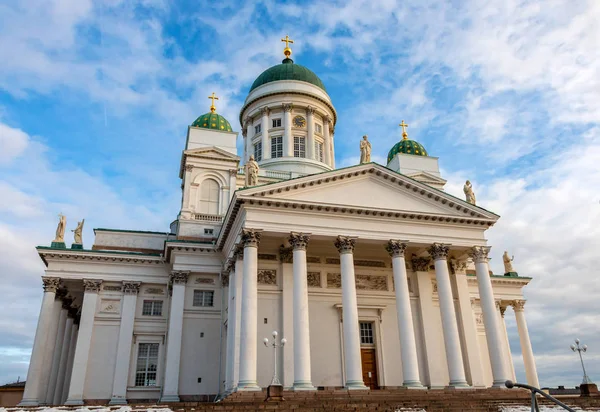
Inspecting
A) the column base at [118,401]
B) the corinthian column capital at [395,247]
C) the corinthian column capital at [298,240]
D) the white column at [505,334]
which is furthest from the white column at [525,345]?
the column base at [118,401]

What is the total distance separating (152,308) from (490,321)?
1861 centimetres

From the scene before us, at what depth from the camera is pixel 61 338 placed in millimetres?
A: 29703

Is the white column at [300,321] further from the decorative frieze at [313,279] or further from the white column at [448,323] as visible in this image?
the white column at [448,323]

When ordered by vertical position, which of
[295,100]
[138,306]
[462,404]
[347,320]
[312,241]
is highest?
[295,100]

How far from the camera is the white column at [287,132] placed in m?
36.5

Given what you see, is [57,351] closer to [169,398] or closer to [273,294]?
[169,398]

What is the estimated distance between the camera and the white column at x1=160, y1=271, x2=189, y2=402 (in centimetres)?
2488

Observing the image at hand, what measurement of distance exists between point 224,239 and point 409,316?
10490 mm

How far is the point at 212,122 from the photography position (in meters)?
33.8

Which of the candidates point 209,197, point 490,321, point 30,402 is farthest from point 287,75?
point 30,402

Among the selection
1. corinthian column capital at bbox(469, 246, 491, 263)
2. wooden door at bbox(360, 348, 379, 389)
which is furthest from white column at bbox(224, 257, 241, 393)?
corinthian column capital at bbox(469, 246, 491, 263)

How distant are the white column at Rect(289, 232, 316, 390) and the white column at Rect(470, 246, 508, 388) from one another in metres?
8.75

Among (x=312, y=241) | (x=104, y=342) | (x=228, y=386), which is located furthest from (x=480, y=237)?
(x=104, y=342)

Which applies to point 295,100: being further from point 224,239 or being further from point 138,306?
point 138,306
